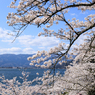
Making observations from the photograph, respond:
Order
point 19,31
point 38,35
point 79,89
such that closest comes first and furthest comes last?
point 79,89
point 19,31
point 38,35

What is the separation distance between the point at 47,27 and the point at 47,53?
1440mm

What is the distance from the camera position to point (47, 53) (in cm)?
664

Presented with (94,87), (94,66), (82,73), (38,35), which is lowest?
(94,87)

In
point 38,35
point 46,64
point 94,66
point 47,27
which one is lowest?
point 46,64

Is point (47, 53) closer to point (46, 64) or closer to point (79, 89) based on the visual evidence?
point (46, 64)

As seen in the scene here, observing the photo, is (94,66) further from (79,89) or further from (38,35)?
(38,35)

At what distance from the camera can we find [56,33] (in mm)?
6363

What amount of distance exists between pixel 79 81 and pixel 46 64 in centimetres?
450

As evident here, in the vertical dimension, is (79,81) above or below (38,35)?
below

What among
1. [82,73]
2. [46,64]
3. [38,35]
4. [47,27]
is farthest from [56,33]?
[82,73]

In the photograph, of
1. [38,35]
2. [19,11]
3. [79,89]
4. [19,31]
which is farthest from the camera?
[38,35]

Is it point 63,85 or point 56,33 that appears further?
point 56,33

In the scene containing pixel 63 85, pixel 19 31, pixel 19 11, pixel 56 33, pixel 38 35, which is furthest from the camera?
pixel 38 35

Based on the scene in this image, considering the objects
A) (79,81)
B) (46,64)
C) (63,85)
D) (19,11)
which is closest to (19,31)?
(19,11)
